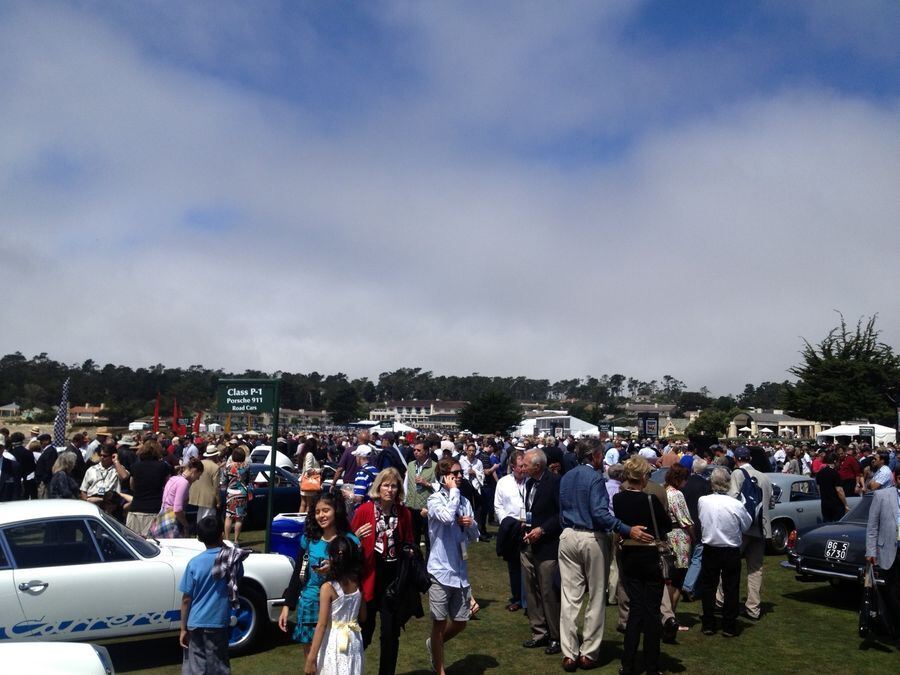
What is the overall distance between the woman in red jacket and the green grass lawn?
1488 millimetres

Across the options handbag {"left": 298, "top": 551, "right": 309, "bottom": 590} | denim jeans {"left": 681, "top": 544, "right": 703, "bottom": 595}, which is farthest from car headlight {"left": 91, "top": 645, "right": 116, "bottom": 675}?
denim jeans {"left": 681, "top": 544, "right": 703, "bottom": 595}

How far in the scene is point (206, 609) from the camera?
4980mm

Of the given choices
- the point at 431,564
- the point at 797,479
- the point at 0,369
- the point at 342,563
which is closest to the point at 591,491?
the point at 431,564

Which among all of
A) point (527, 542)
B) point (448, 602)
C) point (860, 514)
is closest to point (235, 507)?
point (527, 542)

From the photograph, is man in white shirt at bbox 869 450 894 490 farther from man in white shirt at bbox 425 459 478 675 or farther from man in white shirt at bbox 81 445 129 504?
man in white shirt at bbox 81 445 129 504

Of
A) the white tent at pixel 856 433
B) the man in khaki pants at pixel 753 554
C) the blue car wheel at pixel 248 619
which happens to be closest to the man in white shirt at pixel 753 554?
the man in khaki pants at pixel 753 554

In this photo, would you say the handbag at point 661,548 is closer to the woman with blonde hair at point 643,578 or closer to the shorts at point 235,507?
the woman with blonde hair at point 643,578

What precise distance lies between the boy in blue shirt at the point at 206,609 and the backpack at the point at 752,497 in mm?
6299

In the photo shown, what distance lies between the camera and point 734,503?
25.9 feet

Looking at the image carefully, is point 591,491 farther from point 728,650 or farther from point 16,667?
point 16,667

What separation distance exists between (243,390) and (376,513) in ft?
18.3

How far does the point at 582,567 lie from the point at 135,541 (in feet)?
13.5

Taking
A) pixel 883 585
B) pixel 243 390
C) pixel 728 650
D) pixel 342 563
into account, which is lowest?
pixel 728 650

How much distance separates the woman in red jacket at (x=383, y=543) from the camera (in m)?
5.32
